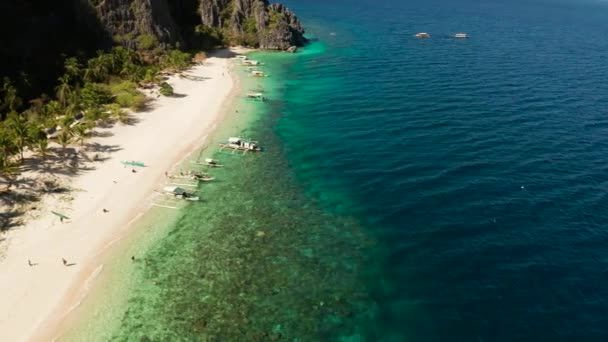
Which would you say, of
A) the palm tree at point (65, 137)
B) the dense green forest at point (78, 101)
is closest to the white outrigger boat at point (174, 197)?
the palm tree at point (65, 137)

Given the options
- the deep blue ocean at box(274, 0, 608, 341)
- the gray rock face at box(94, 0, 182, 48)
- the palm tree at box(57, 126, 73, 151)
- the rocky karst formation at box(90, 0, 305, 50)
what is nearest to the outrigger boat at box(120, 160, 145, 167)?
the palm tree at box(57, 126, 73, 151)

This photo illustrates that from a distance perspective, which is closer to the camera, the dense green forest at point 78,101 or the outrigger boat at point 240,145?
the dense green forest at point 78,101

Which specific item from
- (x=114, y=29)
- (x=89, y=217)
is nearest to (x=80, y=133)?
(x=89, y=217)

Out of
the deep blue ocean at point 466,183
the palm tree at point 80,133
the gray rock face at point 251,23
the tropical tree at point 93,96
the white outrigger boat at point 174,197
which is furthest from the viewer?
the gray rock face at point 251,23

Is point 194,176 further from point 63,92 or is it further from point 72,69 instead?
point 72,69

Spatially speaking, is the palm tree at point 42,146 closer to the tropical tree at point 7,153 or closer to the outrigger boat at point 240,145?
the tropical tree at point 7,153

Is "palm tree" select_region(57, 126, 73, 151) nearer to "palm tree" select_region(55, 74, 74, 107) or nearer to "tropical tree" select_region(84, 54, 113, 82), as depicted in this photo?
"palm tree" select_region(55, 74, 74, 107)

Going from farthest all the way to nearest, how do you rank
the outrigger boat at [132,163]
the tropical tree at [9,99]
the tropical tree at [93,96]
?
the tropical tree at [93,96]
the tropical tree at [9,99]
the outrigger boat at [132,163]
